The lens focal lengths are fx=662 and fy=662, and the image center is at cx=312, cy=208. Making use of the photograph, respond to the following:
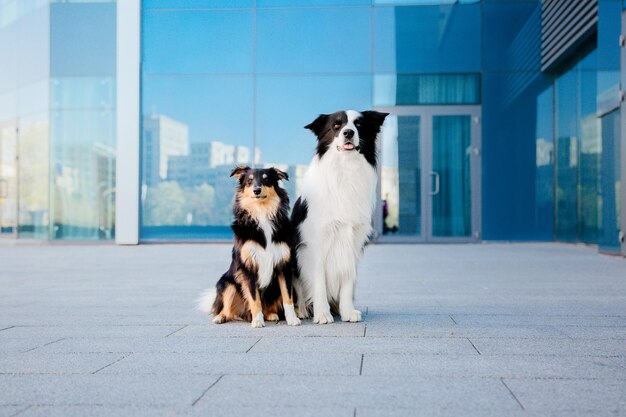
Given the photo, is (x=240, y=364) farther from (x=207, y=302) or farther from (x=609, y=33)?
(x=609, y=33)

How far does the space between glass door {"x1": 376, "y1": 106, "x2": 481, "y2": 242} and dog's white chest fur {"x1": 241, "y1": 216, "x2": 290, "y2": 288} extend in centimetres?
918

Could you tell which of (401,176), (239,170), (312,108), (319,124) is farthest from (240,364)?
(312,108)

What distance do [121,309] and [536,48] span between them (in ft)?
35.0

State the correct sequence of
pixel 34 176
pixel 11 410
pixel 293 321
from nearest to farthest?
1. pixel 11 410
2. pixel 293 321
3. pixel 34 176

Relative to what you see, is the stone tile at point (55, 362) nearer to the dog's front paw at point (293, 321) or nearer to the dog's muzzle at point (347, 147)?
the dog's front paw at point (293, 321)

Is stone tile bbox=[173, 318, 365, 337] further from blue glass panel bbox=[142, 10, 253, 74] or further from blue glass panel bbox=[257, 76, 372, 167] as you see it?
blue glass panel bbox=[142, 10, 253, 74]

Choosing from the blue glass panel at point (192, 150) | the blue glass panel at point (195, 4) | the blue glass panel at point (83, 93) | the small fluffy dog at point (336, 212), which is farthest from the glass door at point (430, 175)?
the small fluffy dog at point (336, 212)

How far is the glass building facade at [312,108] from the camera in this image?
12820 millimetres

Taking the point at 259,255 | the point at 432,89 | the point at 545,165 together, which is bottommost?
the point at 259,255

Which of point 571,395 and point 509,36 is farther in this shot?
point 509,36

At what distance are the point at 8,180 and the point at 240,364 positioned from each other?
13.8m

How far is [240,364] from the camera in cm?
288

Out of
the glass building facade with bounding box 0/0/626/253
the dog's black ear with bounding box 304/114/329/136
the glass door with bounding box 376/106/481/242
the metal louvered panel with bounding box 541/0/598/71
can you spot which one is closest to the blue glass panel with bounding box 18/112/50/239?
the glass building facade with bounding box 0/0/626/253

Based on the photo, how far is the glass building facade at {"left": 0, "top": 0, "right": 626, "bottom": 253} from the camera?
42.1 feet
